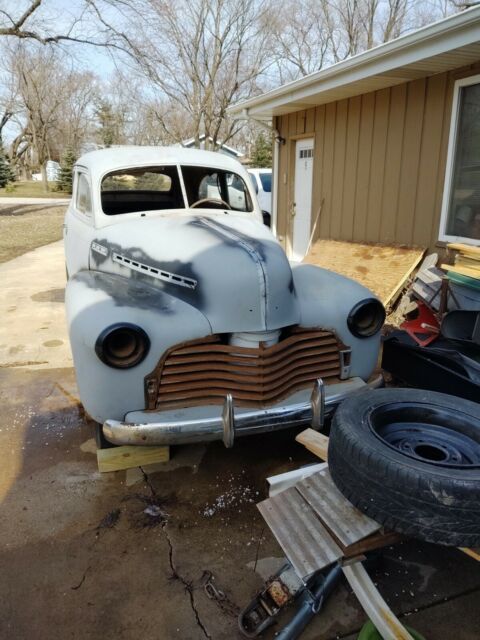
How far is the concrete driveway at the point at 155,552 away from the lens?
7.04 ft

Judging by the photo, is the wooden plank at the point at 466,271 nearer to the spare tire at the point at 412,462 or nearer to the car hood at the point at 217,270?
the car hood at the point at 217,270

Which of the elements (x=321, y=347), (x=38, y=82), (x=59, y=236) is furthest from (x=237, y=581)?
(x=38, y=82)

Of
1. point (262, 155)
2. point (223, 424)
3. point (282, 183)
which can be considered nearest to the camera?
point (223, 424)

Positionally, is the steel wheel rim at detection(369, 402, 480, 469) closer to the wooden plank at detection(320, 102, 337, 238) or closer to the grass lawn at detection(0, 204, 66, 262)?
the wooden plank at detection(320, 102, 337, 238)

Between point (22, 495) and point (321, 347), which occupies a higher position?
point (321, 347)

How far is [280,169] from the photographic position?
989 cm

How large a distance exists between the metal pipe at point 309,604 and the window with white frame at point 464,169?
454 centimetres

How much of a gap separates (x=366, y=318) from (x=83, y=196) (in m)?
2.83

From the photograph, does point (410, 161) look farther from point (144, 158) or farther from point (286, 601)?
point (286, 601)

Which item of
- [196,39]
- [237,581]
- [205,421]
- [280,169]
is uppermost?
[196,39]

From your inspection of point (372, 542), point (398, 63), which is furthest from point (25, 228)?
point (372, 542)

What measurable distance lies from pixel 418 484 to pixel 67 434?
2.63m

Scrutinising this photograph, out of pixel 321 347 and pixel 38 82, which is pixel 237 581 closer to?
pixel 321 347

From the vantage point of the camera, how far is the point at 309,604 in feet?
6.87
